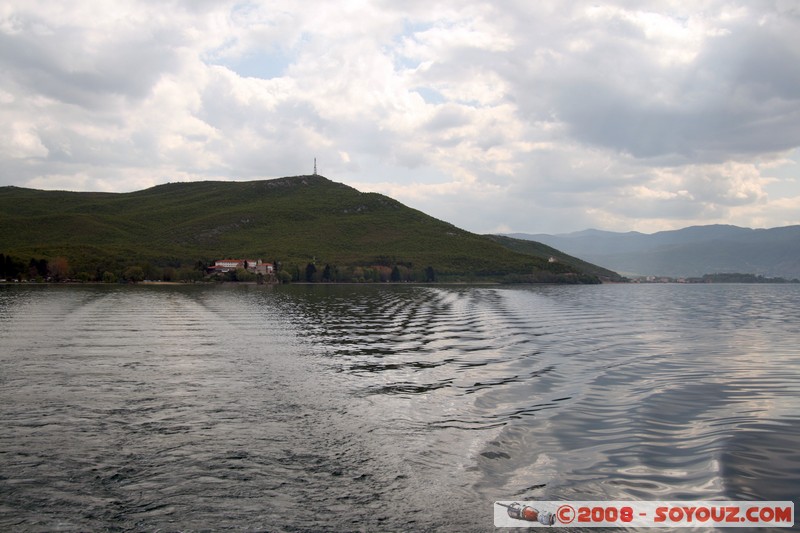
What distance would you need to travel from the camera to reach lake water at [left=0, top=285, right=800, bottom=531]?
15.2 metres

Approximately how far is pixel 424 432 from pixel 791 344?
41.5 meters

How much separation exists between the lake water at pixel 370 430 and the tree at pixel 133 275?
472 ft

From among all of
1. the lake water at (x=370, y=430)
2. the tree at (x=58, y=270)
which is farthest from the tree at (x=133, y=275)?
the lake water at (x=370, y=430)

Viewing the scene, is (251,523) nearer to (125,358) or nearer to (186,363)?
(186,363)

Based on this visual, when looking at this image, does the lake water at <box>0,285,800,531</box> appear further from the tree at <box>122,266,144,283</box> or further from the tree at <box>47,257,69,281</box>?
the tree at <box>47,257,69,281</box>

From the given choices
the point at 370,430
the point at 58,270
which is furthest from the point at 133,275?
the point at 370,430

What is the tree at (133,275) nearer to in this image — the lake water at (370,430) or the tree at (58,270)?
the tree at (58,270)

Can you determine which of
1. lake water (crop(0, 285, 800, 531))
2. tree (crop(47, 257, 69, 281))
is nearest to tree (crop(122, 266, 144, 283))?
tree (crop(47, 257, 69, 281))

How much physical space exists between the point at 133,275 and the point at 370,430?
589 ft

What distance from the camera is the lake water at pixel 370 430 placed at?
597 inches

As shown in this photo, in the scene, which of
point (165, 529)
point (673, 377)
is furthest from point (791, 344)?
point (165, 529)

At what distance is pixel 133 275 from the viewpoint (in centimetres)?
18038

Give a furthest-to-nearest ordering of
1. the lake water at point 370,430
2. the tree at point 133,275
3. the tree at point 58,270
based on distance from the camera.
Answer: the tree at point 133,275 < the tree at point 58,270 < the lake water at point 370,430

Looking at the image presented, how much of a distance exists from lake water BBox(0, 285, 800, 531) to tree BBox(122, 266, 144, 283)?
144 metres
